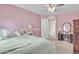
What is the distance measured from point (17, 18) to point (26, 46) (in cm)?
45

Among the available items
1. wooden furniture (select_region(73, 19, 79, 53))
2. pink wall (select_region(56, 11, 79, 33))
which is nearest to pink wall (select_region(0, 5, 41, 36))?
pink wall (select_region(56, 11, 79, 33))

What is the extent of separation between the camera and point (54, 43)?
1.83 meters

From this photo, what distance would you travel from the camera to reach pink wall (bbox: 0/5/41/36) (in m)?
1.79

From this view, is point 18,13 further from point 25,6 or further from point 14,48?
point 14,48

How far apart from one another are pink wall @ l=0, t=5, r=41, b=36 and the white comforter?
0.15m

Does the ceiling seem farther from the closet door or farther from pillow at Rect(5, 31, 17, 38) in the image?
pillow at Rect(5, 31, 17, 38)

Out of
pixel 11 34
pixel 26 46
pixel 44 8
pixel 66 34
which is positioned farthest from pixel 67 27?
pixel 11 34

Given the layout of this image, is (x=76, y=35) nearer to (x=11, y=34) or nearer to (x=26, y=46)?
(x=26, y=46)

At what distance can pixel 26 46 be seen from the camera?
1.79 meters

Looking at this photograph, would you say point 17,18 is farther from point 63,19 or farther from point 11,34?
point 63,19

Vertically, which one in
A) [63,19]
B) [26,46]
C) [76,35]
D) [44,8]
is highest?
[44,8]

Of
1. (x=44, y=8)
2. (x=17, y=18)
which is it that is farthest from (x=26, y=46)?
(x=44, y=8)

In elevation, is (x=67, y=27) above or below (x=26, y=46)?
above

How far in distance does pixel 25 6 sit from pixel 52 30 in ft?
1.83
